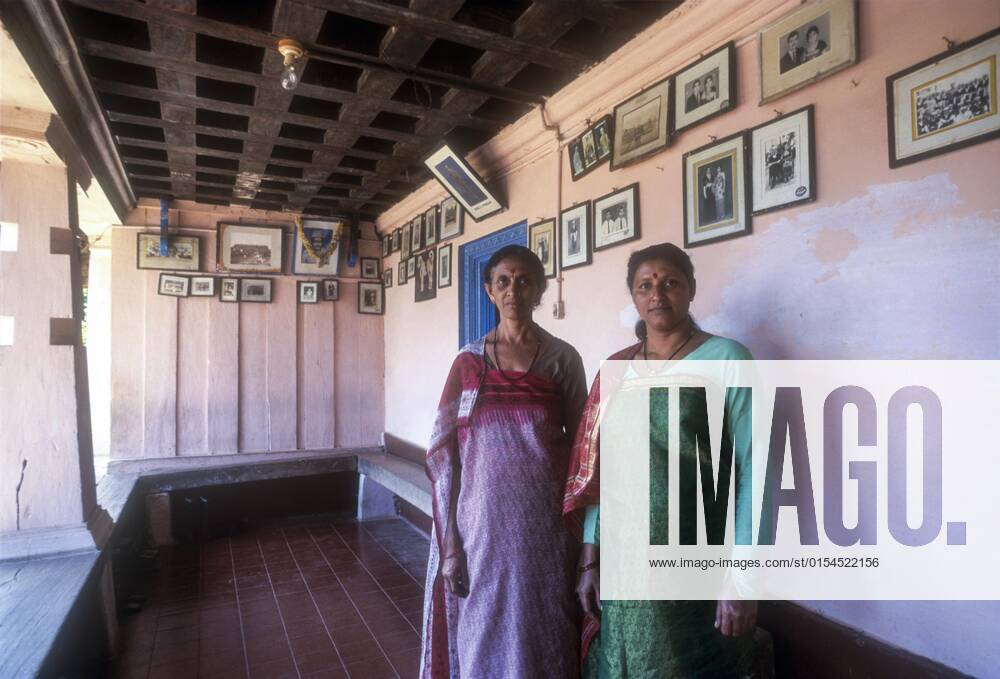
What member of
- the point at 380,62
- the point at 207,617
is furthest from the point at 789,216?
the point at 207,617

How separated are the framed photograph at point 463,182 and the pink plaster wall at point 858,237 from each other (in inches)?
47.7

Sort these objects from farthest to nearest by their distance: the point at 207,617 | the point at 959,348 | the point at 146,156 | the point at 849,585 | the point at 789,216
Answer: the point at 146,156
the point at 207,617
the point at 789,216
the point at 849,585
the point at 959,348

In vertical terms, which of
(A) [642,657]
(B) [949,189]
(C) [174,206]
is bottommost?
(A) [642,657]

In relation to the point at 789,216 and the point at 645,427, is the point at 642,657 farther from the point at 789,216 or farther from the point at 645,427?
the point at 789,216

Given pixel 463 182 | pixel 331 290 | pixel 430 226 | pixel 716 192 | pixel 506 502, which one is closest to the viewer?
pixel 506 502

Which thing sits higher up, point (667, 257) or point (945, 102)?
point (945, 102)

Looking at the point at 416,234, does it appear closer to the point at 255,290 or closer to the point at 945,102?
the point at 255,290

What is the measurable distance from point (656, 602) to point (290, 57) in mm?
2723

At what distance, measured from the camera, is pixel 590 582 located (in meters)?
1.68

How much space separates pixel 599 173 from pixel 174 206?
4664 millimetres

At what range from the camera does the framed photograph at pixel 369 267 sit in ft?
21.1

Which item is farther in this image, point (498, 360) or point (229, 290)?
point (229, 290)

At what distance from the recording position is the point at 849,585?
175 centimetres

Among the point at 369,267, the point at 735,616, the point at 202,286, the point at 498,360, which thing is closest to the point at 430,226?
the point at 369,267
